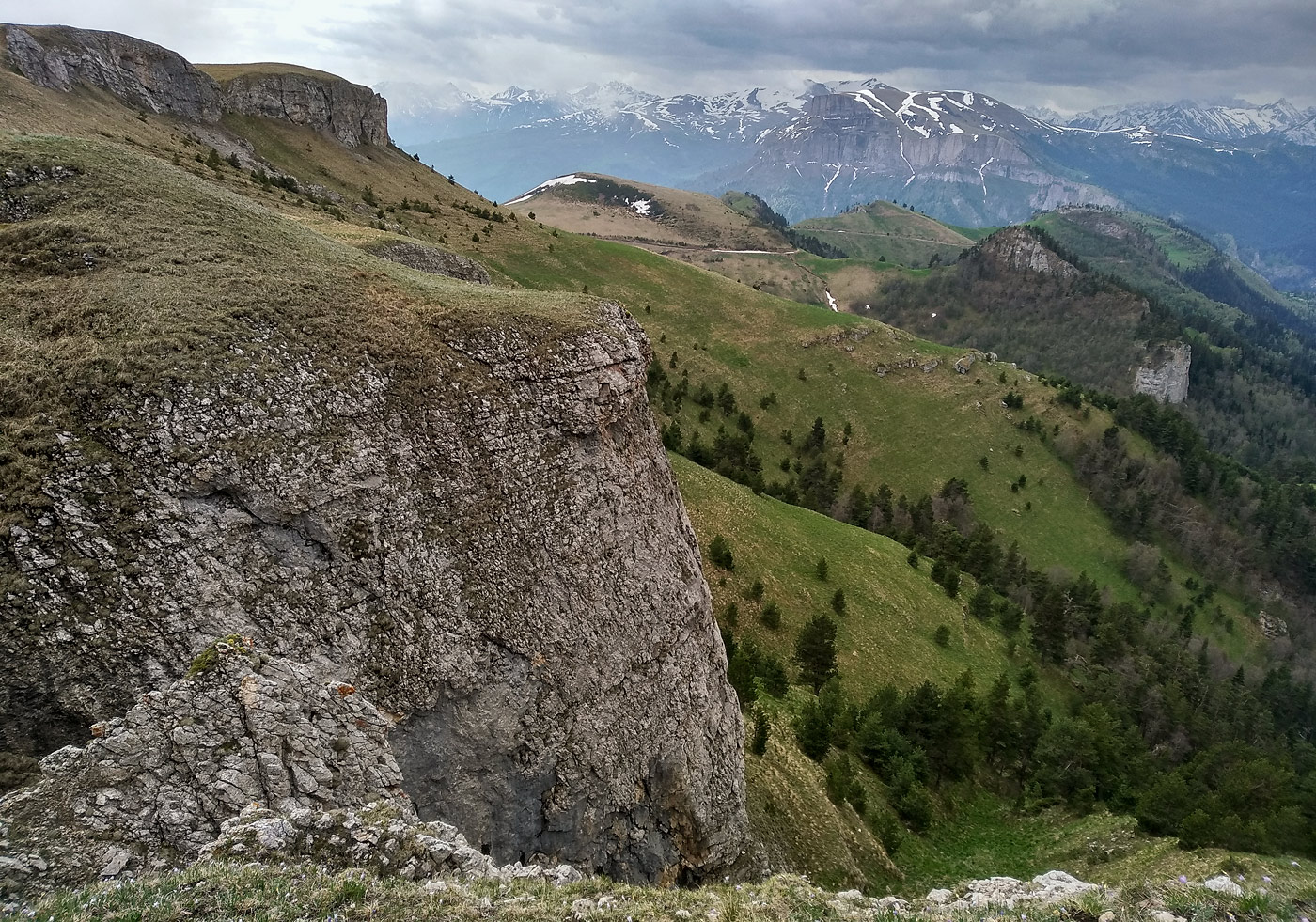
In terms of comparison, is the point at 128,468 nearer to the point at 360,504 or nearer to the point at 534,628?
the point at 360,504

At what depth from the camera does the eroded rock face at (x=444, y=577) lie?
1325cm

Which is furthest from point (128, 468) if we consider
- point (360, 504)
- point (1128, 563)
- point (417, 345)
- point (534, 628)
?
point (1128, 563)

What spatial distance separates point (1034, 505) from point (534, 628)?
4425 inches

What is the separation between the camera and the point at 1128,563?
106750mm

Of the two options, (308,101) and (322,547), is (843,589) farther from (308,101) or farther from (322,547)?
(308,101)

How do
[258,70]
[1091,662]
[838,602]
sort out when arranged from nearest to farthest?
[838,602] → [1091,662] → [258,70]

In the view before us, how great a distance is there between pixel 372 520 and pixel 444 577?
8.04 feet

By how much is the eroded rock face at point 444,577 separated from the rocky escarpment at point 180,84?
76158 millimetres

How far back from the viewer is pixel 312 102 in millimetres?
104625

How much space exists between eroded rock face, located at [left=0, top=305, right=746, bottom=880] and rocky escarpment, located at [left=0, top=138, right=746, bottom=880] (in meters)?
0.06

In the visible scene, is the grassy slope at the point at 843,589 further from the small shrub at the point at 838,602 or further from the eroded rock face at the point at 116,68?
the eroded rock face at the point at 116,68

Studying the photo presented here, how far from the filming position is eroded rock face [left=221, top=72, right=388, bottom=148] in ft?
321

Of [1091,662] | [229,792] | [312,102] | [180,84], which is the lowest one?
[1091,662]

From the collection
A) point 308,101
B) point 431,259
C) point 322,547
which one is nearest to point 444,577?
point 322,547
